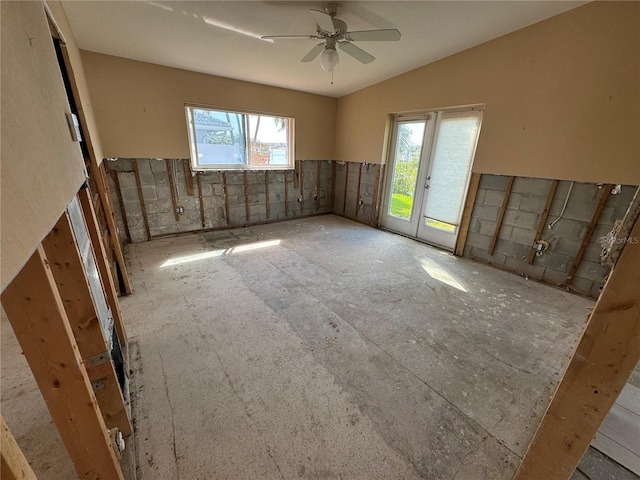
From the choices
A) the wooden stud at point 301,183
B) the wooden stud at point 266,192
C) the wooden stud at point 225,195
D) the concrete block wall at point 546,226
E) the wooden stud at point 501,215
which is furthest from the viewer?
the wooden stud at point 301,183

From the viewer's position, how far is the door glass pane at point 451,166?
3697mm

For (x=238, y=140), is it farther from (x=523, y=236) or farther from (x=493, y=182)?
(x=523, y=236)

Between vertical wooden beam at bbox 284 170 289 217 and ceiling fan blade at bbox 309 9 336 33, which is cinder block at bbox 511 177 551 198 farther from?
vertical wooden beam at bbox 284 170 289 217

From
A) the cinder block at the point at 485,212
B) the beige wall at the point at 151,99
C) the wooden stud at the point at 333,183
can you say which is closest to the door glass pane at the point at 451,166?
the cinder block at the point at 485,212

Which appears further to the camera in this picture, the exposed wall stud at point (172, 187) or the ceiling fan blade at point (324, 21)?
the exposed wall stud at point (172, 187)

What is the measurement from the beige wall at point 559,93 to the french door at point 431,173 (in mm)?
268

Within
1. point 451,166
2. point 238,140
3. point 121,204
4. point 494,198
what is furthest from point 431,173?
point 121,204

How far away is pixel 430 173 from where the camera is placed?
4262mm

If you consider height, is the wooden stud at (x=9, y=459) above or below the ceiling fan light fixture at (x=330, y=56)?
below

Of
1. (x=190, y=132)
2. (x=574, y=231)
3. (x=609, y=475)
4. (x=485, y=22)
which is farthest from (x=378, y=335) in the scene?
(x=190, y=132)

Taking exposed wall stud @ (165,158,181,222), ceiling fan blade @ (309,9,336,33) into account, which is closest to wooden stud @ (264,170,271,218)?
exposed wall stud @ (165,158,181,222)

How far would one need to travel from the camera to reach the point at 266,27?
276 cm

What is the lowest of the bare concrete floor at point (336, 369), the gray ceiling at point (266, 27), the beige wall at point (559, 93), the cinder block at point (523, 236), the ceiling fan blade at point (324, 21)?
the bare concrete floor at point (336, 369)

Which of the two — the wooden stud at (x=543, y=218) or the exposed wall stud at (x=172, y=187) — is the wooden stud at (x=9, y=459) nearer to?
the wooden stud at (x=543, y=218)
